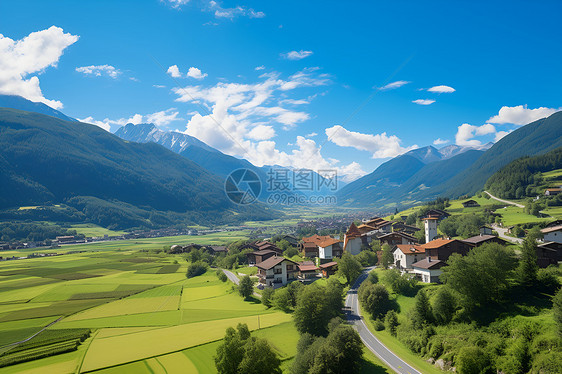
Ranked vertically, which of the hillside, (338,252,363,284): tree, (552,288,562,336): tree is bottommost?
(338,252,363,284): tree

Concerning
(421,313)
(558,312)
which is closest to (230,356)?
(421,313)

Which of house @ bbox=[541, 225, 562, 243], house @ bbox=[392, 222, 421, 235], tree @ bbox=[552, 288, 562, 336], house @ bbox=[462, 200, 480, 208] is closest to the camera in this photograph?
tree @ bbox=[552, 288, 562, 336]

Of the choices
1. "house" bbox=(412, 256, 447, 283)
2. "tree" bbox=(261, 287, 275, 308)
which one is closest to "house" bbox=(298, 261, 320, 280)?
"tree" bbox=(261, 287, 275, 308)

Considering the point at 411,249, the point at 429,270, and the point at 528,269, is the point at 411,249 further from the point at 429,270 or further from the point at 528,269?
the point at 528,269

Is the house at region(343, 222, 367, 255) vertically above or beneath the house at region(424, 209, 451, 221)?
beneath

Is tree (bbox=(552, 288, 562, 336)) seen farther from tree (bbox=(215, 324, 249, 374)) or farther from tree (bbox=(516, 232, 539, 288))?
tree (bbox=(215, 324, 249, 374))

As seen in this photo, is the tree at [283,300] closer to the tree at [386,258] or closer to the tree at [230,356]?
the tree at [230,356]
